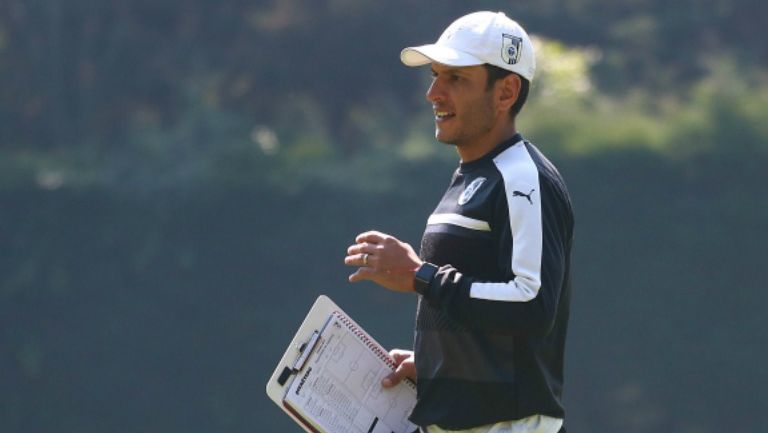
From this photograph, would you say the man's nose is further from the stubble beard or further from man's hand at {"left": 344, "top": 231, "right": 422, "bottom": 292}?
man's hand at {"left": 344, "top": 231, "right": 422, "bottom": 292}

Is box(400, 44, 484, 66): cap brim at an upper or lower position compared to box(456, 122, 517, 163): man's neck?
upper

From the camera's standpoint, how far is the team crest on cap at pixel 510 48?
132 inches

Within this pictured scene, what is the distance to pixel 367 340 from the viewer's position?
3.61m

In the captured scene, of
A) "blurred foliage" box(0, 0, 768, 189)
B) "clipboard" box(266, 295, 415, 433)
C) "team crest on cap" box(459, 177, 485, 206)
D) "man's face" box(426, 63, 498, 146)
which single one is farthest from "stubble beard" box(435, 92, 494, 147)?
"blurred foliage" box(0, 0, 768, 189)

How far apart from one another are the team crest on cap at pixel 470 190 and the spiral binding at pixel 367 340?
45 cm

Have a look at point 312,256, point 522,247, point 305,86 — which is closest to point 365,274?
point 522,247

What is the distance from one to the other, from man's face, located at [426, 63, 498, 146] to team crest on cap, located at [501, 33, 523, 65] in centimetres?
6

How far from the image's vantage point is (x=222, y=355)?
1430 centimetres

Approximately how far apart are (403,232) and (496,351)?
1093 centimetres

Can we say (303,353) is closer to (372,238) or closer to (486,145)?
(372,238)

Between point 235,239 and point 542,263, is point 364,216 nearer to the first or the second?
point 235,239

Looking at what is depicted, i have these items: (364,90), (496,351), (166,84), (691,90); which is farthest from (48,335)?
(496,351)

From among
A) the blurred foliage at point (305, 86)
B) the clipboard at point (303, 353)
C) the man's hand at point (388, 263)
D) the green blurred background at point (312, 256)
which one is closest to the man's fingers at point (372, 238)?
the man's hand at point (388, 263)

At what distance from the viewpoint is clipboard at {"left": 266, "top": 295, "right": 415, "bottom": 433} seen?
3.48m
